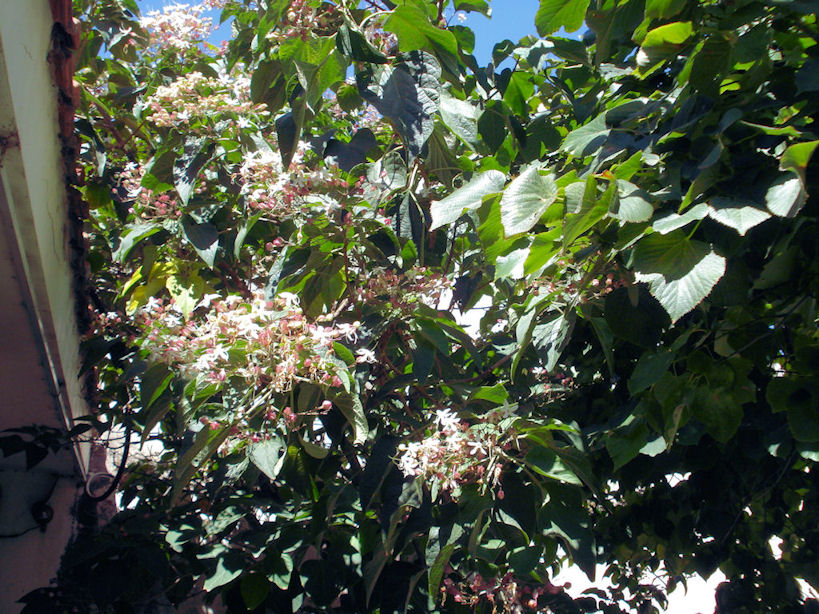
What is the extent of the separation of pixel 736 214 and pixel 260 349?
953mm

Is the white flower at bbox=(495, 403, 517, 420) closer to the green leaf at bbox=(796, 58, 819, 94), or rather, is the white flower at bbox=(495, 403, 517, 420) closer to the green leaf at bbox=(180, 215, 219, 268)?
the green leaf at bbox=(796, 58, 819, 94)

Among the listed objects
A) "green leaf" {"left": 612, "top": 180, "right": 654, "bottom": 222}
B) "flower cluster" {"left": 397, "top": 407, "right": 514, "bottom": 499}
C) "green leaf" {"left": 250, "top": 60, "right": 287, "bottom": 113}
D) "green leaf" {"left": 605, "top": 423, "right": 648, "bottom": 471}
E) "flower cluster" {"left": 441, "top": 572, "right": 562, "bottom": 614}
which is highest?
"green leaf" {"left": 250, "top": 60, "right": 287, "bottom": 113}

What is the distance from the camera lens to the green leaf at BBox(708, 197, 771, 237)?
97 cm

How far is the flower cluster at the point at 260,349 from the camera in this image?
139 centimetres

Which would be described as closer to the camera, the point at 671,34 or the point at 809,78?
the point at 809,78

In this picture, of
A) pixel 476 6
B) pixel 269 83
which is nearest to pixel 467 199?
pixel 476 6

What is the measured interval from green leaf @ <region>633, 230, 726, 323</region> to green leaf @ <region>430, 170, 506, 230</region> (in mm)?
340

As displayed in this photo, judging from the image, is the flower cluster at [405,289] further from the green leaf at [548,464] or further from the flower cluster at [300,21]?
the flower cluster at [300,21]

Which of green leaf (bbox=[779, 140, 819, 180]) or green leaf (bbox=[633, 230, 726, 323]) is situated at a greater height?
green leaf (bbox=[779, 140, 819, 180])

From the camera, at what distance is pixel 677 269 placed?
3.49 feet

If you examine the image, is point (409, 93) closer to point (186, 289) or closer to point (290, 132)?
point (290, 132)

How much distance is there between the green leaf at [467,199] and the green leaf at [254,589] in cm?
99

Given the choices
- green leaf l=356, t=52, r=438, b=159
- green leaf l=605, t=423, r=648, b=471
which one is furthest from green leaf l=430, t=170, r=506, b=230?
green leaf l=605, t=423, r=648, b=471

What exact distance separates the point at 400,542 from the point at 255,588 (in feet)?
1.27
